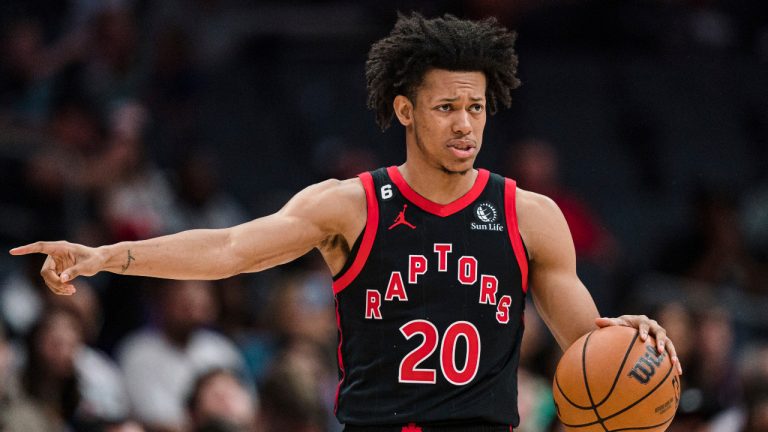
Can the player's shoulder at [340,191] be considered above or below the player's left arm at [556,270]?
above

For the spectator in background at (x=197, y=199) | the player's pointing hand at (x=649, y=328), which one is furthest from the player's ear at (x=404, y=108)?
the spectator in background at (x=197, y=199)

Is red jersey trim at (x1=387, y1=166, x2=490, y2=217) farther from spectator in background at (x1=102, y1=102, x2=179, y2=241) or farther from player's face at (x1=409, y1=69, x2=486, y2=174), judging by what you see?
spectator in background at (x1=102, y1=102, x2=179, y2=241)

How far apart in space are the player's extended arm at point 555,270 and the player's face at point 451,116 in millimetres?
394

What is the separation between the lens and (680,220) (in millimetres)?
13594

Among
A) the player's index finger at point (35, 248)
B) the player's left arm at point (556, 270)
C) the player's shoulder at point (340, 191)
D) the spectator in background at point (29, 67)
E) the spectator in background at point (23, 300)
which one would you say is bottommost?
the spectator in background at point (23, 300)

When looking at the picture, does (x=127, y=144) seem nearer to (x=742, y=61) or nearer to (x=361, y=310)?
(x=361, y=310)

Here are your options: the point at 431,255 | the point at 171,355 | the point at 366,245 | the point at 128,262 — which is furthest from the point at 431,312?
the point at 171,355

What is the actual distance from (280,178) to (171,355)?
400cm

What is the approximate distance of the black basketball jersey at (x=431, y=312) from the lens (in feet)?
19.0

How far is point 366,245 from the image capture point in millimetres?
5926

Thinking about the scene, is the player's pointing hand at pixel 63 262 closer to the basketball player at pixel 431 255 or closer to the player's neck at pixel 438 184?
the basketball player at pixel 431 255

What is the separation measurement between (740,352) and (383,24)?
16.1 feet

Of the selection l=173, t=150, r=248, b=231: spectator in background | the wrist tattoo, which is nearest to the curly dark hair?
the wrist tattoo

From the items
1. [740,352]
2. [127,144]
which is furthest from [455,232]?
[740,352]
